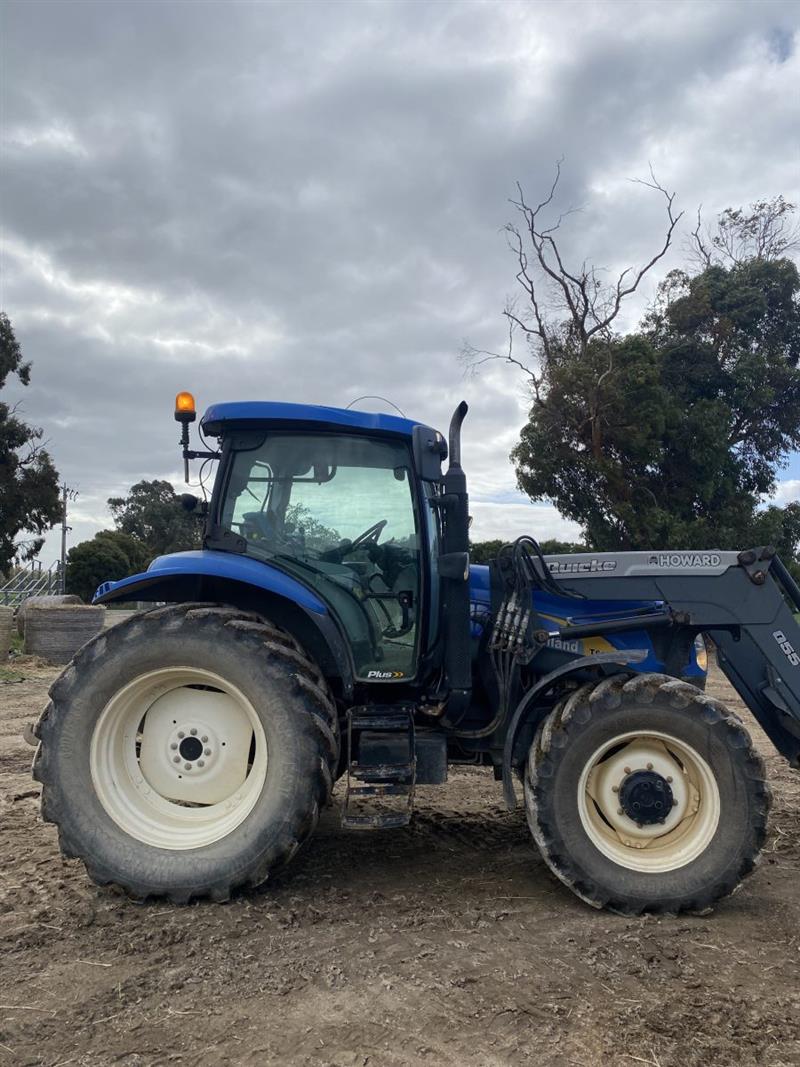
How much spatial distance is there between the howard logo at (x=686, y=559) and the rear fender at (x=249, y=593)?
1.67 m

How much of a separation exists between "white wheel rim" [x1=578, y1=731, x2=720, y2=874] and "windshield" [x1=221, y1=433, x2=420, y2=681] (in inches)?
47.3

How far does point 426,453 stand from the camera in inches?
155

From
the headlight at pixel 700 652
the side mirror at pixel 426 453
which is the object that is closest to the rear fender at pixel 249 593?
the side mirror at pixel 426 453

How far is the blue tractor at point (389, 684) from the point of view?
12.2ft

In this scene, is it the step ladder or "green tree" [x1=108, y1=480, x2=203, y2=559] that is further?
"green tree" [x1=108, y1=480, x2=203, y2=559]

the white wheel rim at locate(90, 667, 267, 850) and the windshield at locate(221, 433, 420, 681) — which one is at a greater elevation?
the windshield at locate(221, 433, 420, 681)

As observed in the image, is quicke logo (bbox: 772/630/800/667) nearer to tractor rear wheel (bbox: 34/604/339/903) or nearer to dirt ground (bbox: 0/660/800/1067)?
dirt ground (bbox: 0/660/800/1067)

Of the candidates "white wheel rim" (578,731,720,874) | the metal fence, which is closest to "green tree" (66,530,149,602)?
the metal fence

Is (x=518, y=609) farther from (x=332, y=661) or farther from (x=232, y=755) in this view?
(x=232, y=755)

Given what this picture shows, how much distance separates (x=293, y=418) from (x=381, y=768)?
69.0 inches

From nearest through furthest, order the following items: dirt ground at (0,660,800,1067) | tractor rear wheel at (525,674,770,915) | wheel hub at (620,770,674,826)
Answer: dirt ground at (0,660,800,1067), tractor rear wheel at (525,674,770,915), wheel hub at (620,770,674,826)

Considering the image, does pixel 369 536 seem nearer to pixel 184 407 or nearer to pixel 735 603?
pixel 184 407

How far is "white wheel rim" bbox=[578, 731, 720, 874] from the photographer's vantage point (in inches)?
147

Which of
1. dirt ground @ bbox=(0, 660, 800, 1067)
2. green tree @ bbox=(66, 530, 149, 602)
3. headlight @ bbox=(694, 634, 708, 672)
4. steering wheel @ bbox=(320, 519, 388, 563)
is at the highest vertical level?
green tree @ bbox=(66, 530, 149, 602)
